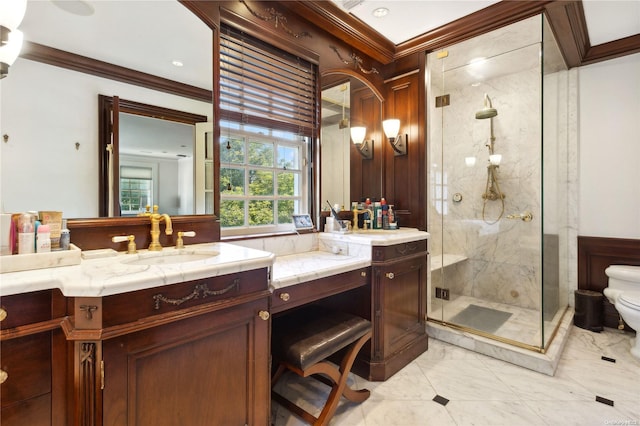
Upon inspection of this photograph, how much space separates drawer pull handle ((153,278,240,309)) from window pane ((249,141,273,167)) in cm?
105

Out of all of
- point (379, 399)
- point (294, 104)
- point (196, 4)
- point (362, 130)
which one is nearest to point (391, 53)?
point (362, 130)

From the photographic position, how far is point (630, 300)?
2.07m

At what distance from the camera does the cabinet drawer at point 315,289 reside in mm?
1443

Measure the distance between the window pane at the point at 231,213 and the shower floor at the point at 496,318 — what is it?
6.30ft

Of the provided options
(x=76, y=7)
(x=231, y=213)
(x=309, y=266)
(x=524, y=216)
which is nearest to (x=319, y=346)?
(x=309, y=266)

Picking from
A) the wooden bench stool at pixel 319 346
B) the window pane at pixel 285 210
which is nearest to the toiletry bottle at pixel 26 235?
the wooden bench stool at pixel 319 346

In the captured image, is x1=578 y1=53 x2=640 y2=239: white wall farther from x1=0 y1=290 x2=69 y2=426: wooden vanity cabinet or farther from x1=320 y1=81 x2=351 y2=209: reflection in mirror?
x1=0 y1=290 x2=69 y2=426: wooden vanity cabinet

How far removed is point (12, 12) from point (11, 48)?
0.46 feet

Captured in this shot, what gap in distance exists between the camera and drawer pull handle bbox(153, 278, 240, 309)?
987 millimetres

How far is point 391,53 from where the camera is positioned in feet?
8.80

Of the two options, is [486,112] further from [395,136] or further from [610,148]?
[610,148]

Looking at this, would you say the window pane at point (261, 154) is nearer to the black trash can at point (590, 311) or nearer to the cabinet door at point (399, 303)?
the cabinet door at point (399, 303)

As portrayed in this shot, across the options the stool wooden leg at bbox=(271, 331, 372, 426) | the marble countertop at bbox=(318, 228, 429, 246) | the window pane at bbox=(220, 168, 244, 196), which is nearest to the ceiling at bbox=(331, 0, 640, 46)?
the window pane at bbox=(220, 168, 244, 196)

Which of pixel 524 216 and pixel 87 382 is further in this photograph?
pixel 524 216
